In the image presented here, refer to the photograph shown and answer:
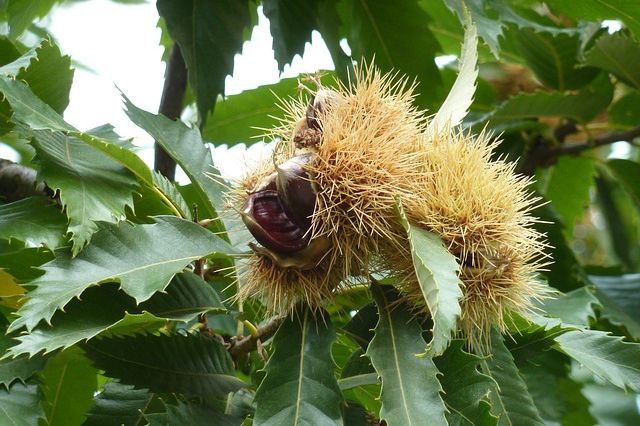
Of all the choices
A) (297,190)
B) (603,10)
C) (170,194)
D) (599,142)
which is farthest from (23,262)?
(599,142)

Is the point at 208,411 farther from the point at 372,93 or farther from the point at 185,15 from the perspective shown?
the point at 185,15

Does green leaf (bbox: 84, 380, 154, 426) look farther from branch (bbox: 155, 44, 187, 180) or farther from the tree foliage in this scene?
branch (bbox: 155, 44, 187, 180)

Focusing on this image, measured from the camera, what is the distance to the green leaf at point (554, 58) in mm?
2070

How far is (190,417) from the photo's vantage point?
1.07 meters

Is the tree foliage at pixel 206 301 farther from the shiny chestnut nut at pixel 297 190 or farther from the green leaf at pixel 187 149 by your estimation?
the shiny chestnut nut at pixel 297 190

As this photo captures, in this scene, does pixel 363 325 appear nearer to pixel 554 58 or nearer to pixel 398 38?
pixel 398 38

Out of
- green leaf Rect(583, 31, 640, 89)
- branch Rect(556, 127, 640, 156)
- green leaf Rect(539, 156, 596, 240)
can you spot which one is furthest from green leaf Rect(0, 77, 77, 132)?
green leaf Rect(539, 156, 596, 240)

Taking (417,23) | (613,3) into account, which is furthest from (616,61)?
(417,23)

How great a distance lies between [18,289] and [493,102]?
4.61 feet

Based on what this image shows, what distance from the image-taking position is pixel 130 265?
3.35ft

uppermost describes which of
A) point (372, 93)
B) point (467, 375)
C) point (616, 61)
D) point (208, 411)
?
point (616, 61)

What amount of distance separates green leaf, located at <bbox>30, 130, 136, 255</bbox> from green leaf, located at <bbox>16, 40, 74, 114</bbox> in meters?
0.09

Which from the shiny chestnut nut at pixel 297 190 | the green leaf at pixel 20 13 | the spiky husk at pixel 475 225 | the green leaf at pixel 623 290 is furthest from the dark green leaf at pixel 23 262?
the green leaf at pixel 623 290

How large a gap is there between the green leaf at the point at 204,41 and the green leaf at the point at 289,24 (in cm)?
7
